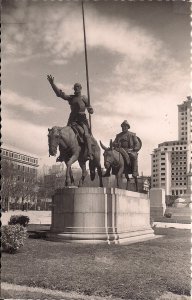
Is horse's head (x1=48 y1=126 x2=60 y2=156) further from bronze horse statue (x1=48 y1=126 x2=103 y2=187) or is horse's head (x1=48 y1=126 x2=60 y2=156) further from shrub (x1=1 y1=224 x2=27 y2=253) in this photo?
shrub (x1=1 y1=224 x2=27 y2=253)

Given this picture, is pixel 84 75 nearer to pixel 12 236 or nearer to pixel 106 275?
pixel 12 236

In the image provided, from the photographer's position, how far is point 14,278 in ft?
37.3

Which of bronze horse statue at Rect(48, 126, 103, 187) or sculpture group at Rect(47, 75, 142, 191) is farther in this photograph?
sculpture group at Rect(47, 75, 142, 191)

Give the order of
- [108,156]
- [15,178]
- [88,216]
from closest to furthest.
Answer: [88,216]
[108,156]
[15,178]

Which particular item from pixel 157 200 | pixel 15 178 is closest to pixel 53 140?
pixel 157 200

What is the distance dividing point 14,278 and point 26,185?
57.7 meters

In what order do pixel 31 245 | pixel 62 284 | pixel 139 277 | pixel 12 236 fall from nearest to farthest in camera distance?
1. pixel 62 284
2. pixel 139 277
3. pixel 12 236
4. pixel 31 245

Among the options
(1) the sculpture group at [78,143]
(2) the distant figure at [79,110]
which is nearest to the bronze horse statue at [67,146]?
(1) the sculpture group at [78,143]

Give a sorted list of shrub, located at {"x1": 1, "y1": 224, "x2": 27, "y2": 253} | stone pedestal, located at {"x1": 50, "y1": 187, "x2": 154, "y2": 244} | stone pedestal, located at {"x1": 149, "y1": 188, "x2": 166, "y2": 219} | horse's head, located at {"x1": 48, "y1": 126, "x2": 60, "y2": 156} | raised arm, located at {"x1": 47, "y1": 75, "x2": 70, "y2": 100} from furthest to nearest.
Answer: stone pedestal, located at {"x1": 149, "y1": 188, "x2": 166, "y2": 219} < stone pedestal, located at {"x1": 50, "y1": 187, "x2": 154, "y2": 244} < raised arm, located at {"x1": 47, "y1": 75, "x2": 70, "y2": 100} < horse's head, located at {"x1": 48, "y1": 126, "x2": 60, "y2": 156} < shrub, located at {"x1": 1, "y1": 224, "x2": 27, "y2": 253}

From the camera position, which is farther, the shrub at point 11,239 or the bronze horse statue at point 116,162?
the bronze horse statue at point 116,162

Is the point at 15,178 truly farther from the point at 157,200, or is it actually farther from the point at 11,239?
the point at 11,239

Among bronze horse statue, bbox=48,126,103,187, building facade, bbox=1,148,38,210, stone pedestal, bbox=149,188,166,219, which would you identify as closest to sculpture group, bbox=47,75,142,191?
bronze horse statue, bbox=48,126,103,187

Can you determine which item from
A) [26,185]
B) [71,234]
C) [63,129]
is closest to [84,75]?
[63,129]

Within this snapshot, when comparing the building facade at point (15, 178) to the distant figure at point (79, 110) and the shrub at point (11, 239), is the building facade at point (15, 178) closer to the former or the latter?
the distant figure at point (79, 110)
